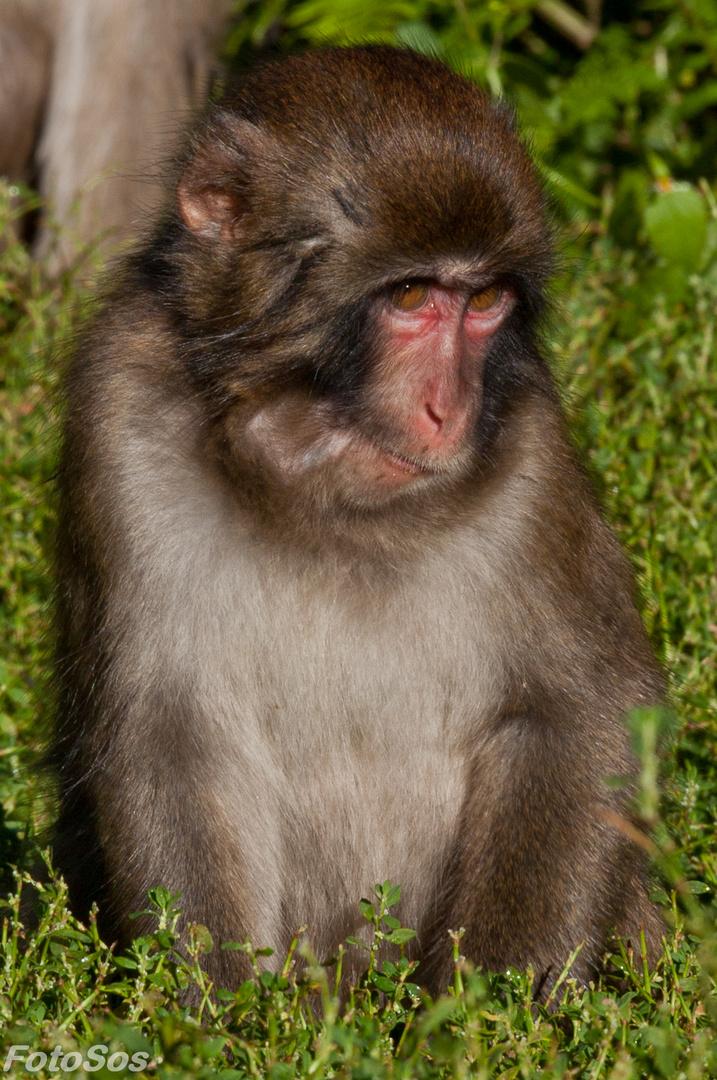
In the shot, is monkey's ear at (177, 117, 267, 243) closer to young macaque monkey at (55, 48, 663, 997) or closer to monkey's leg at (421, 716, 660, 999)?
young macaque monkey at (55, 48, 663, 997)

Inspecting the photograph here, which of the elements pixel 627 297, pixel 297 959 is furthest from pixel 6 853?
pixel 627 297

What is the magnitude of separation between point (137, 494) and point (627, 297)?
10.1ft

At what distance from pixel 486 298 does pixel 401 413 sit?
30cm

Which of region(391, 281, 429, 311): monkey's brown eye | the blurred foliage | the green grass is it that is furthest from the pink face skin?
the blurred foliage

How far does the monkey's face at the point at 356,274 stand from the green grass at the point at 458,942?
19.5 inches

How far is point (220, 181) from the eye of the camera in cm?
284

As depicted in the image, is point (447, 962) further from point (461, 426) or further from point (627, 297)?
point (627, 297)

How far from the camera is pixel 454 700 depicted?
3.01 metres

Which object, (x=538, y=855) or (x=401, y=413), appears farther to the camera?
(x=538, y=855)

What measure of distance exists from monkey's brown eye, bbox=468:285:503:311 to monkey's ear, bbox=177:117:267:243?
438 mm

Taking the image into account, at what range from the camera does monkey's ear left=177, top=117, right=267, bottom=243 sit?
2812 millimetres

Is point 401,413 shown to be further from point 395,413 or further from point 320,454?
point 320,454

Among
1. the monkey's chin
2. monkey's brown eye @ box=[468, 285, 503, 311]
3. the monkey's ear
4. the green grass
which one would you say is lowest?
the green grass

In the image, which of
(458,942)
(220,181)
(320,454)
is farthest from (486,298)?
(458,942)
